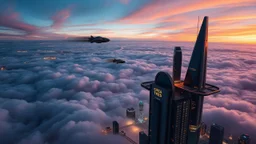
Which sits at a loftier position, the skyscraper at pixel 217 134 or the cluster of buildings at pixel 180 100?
the cluster of buildings at pixel 180 100

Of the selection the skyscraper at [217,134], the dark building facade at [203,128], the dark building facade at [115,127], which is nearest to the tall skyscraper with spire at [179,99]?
the skyscraper at [217,134]

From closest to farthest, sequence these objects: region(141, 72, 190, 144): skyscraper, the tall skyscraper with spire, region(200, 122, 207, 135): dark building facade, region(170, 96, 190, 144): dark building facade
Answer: the tall skyscraper with spire, region(141, 72, 190, 144): skyscraper, region(170, 96, 190, 144): dark building facade, region(200, 122, 207, 135): dark building facade

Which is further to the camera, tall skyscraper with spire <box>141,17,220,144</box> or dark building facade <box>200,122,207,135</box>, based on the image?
dark building facade <box>200,122,207,135</box>

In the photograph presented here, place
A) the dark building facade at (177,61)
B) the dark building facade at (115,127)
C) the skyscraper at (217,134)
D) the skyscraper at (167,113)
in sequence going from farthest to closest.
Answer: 1. the dark building facade at (115,127)
2. the skyscraper at (217,134)
3. the dark building facade at (177,61)
4. the skyscraper at (167,113)

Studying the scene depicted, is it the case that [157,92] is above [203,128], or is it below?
above

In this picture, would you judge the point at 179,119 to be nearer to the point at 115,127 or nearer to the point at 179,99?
the point at 179,99

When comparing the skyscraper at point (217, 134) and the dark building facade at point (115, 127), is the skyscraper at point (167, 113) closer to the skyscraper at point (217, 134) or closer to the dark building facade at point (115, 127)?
the skyscraper at point (217, 134)

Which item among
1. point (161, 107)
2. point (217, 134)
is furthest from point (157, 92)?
point (217, 134)

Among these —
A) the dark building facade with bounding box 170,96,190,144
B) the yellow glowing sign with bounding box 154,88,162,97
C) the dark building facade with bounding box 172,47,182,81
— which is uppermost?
the dark building facade with bounding box 172,47,182,81

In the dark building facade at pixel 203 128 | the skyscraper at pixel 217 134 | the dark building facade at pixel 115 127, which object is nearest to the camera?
the skyscraper at pixel 217 134

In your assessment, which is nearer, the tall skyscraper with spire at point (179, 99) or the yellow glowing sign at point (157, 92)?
the tall skyscraper with spire at point (179, 99)

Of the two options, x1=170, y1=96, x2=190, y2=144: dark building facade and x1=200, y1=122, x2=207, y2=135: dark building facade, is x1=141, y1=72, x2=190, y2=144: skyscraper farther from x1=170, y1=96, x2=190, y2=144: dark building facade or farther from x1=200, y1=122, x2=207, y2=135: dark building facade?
x1=200, y1=122, x2=207, y2=135: dark building facade

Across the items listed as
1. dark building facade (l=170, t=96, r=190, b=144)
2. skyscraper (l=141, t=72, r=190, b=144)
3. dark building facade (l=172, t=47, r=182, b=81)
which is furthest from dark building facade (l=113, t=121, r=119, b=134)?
dark building facade (l=172, t=47, r=182, b=81)
